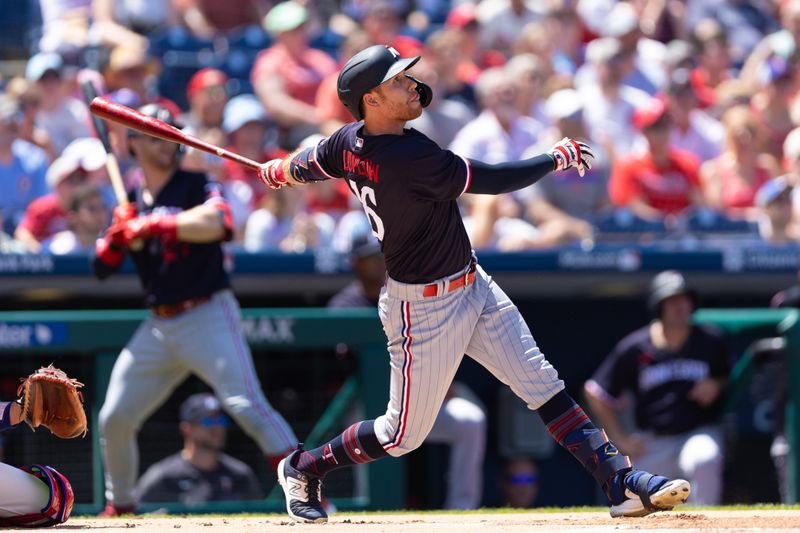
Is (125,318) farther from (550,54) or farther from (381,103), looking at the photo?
(550,54)

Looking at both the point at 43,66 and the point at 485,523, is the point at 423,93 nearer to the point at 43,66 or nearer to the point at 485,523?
the point at 485,523

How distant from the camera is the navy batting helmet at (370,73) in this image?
455 cm

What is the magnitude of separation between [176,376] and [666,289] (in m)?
2.82

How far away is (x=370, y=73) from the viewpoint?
179 inches

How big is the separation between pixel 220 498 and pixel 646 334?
8.19ft

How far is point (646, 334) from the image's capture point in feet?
25.7

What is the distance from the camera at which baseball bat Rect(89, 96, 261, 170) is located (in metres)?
5.09

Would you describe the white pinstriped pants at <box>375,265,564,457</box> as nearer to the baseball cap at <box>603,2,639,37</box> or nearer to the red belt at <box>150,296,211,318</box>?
the red belt at <box>150,296,211,318</box>

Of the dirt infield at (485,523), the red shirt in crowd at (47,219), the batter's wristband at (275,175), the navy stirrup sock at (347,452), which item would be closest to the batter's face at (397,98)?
the batter's wristband at (275,175)

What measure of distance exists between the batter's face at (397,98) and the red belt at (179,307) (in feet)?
5.87

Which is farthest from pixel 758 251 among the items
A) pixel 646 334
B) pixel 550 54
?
pixel 550 54

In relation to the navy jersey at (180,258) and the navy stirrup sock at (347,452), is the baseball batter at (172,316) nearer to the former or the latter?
the navy jersey at (180,258)

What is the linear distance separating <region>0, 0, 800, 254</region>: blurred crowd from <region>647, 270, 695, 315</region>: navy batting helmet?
1.74 feet

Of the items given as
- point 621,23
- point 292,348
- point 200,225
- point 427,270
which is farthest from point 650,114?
point 427,270
